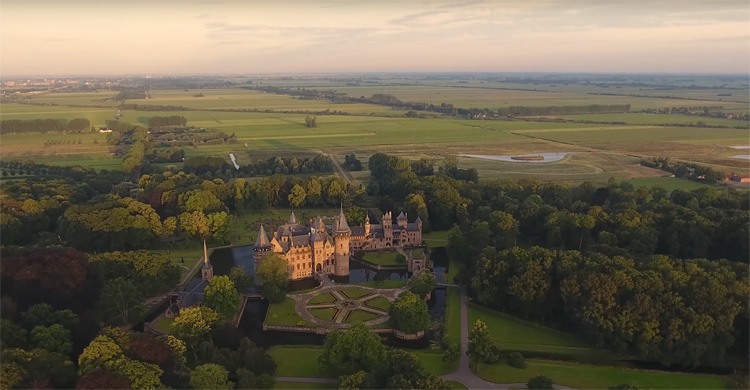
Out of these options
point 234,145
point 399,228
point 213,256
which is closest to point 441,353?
point 399,228

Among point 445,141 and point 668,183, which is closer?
point 668,183

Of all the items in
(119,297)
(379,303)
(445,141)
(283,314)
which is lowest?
(283,314)

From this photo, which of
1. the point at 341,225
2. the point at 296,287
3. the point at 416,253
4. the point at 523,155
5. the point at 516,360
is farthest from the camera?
the point at 523,155

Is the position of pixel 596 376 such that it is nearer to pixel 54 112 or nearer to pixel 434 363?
pixel 434 363

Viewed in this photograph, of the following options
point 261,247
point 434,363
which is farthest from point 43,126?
point 434,363

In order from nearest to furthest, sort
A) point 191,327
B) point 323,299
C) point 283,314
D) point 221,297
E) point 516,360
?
point 516,360 < point 191,327 < point 221,297 < point 283,314 < point 323,299

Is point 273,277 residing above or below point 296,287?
above
